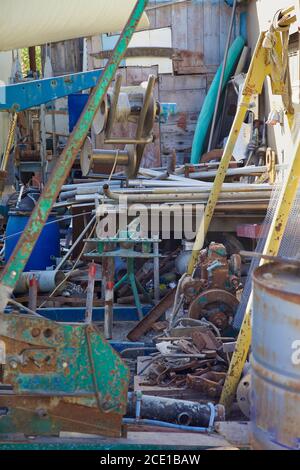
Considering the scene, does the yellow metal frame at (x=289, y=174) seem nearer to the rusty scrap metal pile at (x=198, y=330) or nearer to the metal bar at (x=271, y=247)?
the metal bar at (x=271, y=247)

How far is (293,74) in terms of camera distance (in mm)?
8078

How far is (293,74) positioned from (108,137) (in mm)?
5159

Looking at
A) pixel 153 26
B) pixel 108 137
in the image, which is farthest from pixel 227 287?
pixel 153 26

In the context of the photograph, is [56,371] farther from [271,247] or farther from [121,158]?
[121,158]

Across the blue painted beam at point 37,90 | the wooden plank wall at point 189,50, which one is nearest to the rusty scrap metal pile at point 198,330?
the blue painted beam at point 37,90

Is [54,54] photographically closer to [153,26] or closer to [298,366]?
[153,26]

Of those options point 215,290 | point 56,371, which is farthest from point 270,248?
point 56,371

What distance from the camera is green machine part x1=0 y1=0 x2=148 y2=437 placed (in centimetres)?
266

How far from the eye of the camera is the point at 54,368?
8.81 ft

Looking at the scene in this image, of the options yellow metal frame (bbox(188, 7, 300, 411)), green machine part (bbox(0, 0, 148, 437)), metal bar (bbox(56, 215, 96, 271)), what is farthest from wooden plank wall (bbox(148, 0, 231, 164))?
green machine part (bbox(0, 0, 148, 437))

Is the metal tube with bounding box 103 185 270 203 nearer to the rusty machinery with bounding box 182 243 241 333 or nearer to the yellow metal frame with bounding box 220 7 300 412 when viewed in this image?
the rusty machinery with bounding box 182 243 241 333

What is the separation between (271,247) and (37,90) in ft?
8.38

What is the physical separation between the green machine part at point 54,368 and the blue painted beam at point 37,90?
7.30ft

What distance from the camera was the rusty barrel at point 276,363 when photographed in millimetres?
2463
